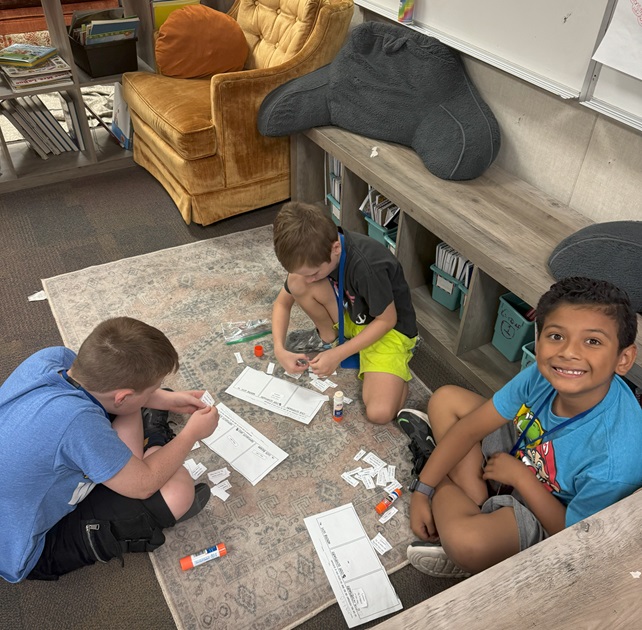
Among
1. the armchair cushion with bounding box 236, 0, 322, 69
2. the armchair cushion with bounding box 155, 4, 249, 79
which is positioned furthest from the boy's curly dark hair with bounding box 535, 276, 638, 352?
the armchair cushion with bounding box 155, 4, 249, 79

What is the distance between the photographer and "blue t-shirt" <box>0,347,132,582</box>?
128 centimetres

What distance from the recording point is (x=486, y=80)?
232cm

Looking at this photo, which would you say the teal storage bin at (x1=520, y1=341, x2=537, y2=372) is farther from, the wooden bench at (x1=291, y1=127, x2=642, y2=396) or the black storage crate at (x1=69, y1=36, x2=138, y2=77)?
the black storage crate at (x1=69, y1=36, x2=138, y2=77)

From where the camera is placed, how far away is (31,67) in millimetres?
3029

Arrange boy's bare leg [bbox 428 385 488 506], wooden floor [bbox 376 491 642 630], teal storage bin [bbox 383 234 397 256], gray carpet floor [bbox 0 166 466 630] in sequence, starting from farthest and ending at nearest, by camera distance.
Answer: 1. teal storage bin [bbox 383 234 397 256]
2. boy's bare leg [bbox 428 385 488 506]
3. gray carpet floor [bbox 0 166 466 630]
4. wooden floor [bbox 376 491 642 630]

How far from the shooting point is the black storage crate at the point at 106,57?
3164mm

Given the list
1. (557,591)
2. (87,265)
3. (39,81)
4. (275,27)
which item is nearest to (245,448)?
(557,591)

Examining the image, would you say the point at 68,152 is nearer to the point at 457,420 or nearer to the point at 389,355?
the point at 389,355

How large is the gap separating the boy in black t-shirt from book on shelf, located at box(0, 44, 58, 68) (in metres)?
2.07

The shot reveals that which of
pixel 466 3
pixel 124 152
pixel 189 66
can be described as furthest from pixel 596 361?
pixel 124 152

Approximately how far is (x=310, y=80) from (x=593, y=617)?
8.16ft

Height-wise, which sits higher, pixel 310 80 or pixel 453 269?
pixel 310 80

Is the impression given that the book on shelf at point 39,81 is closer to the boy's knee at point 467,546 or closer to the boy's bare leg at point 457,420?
the boy's bare leg at point 457,420

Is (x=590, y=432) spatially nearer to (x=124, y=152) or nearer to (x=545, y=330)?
(x=545, y=330)
